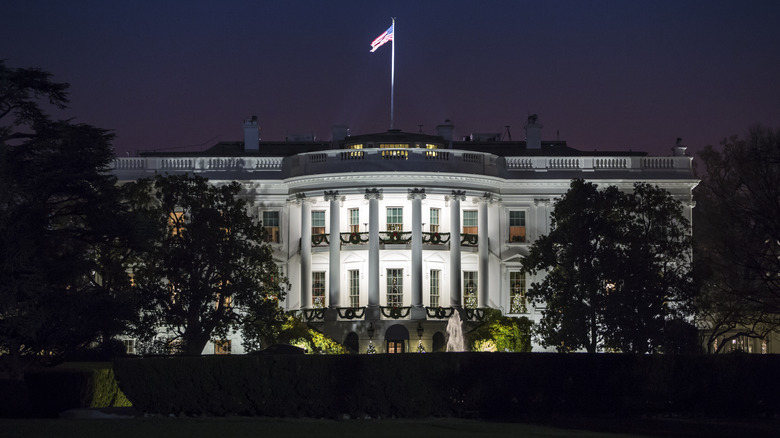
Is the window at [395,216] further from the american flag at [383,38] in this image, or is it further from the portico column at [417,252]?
the american flag at [383,38]

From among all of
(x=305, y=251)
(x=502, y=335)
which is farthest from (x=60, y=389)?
(x=305, y=251)

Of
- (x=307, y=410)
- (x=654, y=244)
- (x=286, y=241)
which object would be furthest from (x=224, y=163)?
(x=307, y=410)

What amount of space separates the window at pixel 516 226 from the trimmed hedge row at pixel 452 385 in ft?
111

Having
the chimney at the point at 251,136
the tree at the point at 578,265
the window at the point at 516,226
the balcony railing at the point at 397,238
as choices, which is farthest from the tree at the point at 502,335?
the chimney at the point at 251,136

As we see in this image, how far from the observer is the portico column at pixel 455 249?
2761 inches

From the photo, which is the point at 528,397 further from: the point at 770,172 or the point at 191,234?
the point at 191,234

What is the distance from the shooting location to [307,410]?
39.6 metres

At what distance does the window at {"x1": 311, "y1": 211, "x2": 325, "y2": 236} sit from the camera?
7381 cm

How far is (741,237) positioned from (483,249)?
17657mm

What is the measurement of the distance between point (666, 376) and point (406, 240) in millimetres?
31113

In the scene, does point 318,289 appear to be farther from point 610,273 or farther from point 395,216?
point 610,273

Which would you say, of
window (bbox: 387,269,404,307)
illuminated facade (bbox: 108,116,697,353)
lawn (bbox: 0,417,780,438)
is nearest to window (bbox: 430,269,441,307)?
illuminated facade (bbox: 108,116,697,353)

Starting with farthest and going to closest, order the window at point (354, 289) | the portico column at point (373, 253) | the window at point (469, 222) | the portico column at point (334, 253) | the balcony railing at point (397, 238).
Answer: the window at point (469, 222), the window at point (354, 289), the balcony railing at point (397, 238), the portico column at point (334, 253), the portico column at point (373, 253)

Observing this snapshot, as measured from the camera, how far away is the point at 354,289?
2840 inches
